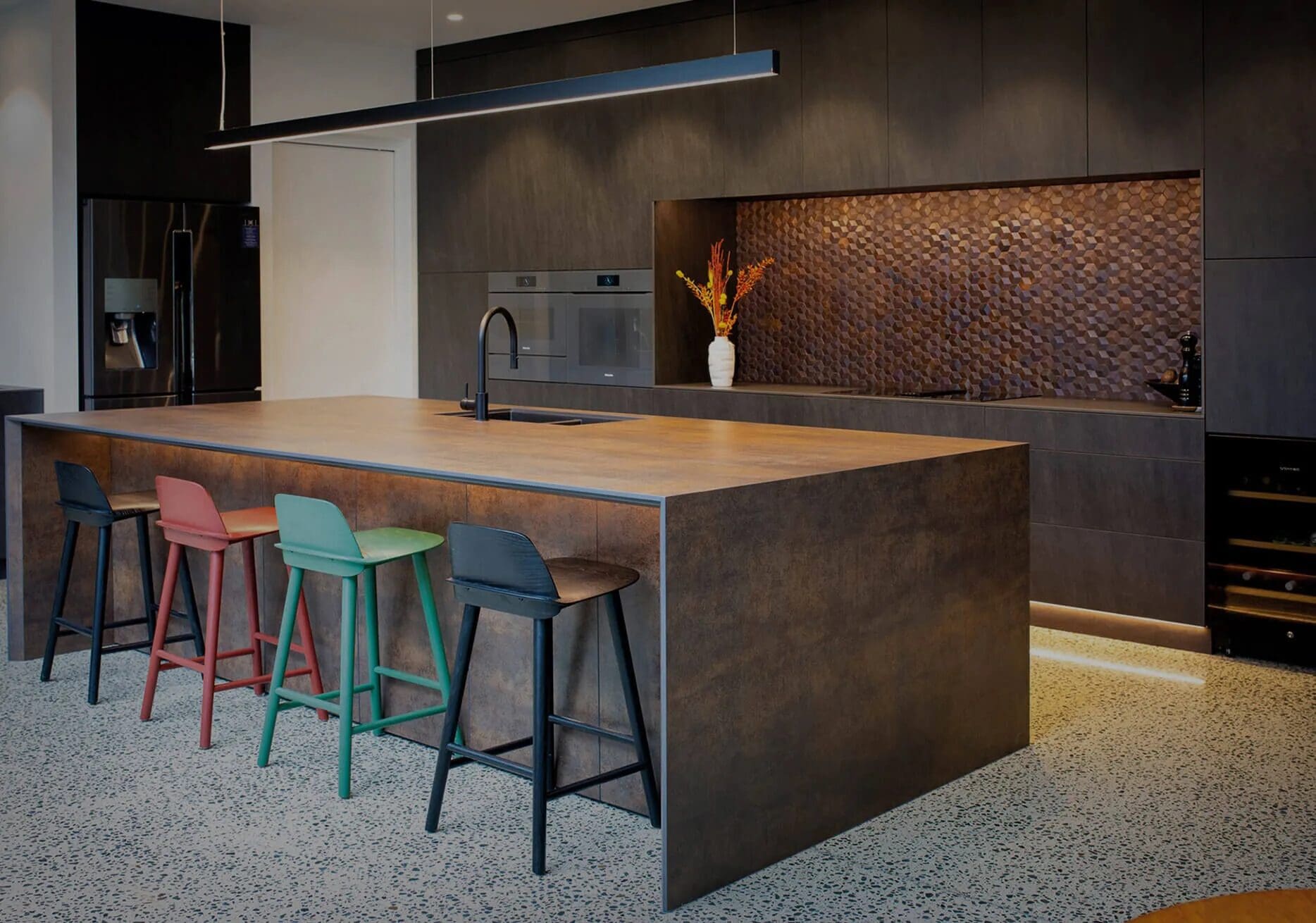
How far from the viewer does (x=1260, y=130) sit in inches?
187

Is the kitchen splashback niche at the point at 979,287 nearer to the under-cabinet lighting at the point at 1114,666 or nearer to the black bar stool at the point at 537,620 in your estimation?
the under-cabinet lighting at the point at 1114,666

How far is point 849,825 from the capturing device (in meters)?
3.41

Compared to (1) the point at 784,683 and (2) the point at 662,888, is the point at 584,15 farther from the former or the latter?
(2) the point at 662,888

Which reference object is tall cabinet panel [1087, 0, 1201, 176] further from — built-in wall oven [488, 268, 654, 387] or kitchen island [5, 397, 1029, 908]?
built-in wall oven [488, 268, 654, 387]

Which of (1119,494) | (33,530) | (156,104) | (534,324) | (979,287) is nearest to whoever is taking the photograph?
(33,530)

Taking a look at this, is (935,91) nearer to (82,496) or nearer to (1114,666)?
(1114,666)

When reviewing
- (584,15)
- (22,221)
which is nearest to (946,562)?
(584,15)

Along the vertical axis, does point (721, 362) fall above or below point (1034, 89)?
below

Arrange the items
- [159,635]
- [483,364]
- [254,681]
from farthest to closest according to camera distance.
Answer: [483,364] < [159,635] < [254,681]

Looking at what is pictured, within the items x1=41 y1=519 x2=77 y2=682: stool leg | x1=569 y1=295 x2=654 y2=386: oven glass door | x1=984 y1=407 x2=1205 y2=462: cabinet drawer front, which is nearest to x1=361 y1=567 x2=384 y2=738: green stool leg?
x1=41 y1=519 x2=77 y2=682: stool leg

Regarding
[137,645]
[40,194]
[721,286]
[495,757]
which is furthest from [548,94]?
[40,194]

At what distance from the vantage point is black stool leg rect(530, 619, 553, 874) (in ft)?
10.1

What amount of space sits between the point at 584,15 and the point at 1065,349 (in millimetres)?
2983

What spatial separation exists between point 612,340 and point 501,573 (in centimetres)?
395
